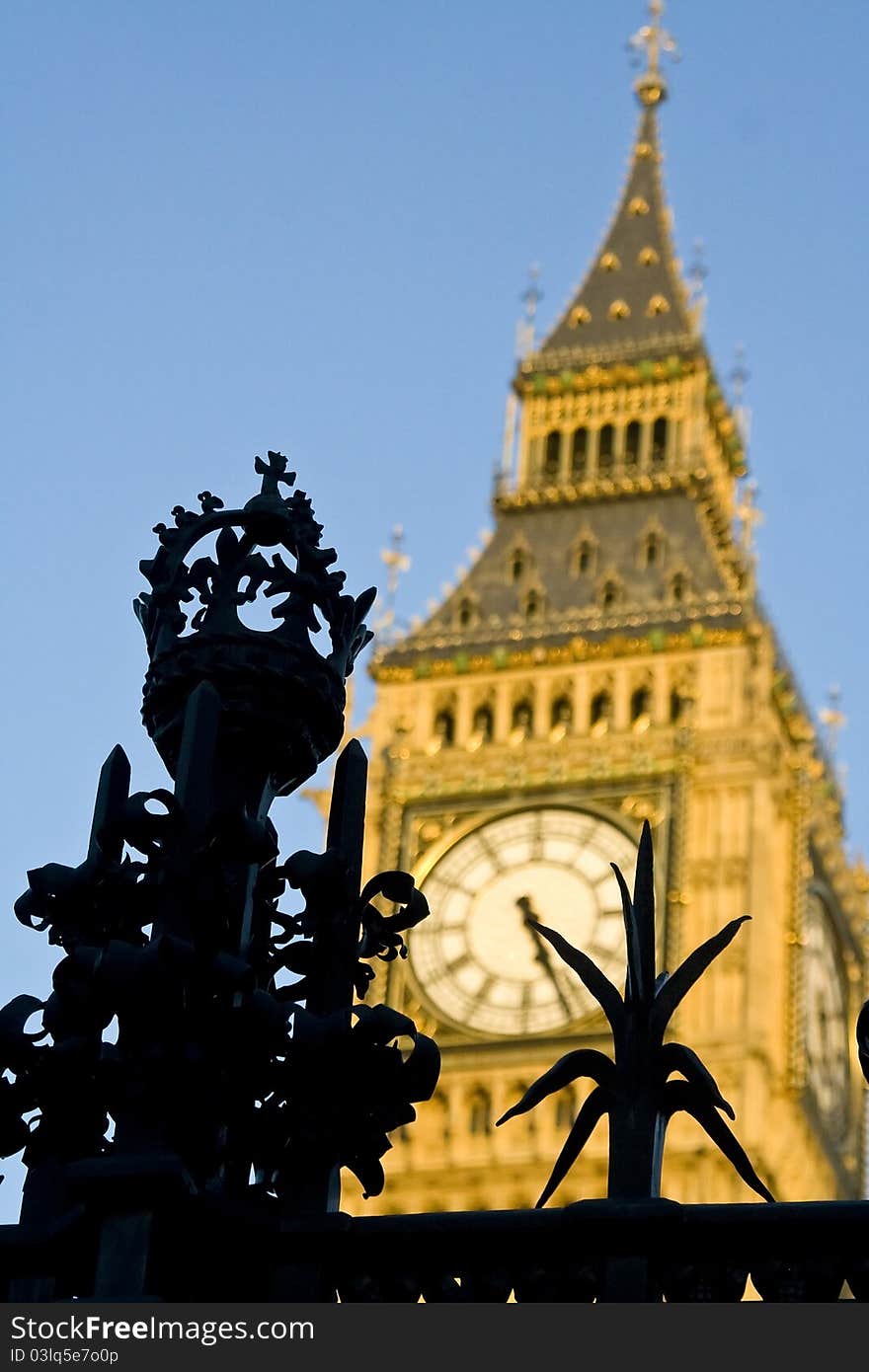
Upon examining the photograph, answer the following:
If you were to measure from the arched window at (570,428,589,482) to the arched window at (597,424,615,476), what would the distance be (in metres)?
0.24

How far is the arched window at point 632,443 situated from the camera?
57094 mm

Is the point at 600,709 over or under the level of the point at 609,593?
under

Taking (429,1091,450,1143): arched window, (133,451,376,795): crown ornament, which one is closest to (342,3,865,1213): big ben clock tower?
(429,1091,450,1143): arched window

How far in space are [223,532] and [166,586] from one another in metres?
0.24

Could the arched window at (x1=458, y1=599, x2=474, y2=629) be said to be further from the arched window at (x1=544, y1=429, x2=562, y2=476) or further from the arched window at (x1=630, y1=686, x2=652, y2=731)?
the arched window at (x1=544, y1=429, x2=562, y2=476)

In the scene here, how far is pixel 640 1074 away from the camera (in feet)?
27.4

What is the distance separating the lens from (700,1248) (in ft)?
26.2

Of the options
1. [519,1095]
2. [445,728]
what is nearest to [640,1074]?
[519,1095]

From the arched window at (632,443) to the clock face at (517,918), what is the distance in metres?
8.98

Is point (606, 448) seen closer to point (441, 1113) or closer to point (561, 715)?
point (561, 715)

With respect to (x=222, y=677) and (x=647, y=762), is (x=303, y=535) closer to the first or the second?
(x=222, y=677)

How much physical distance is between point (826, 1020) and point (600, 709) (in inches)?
248

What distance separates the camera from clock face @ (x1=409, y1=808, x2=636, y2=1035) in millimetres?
48500

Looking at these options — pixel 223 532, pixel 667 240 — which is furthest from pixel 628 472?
pixel 223 532
